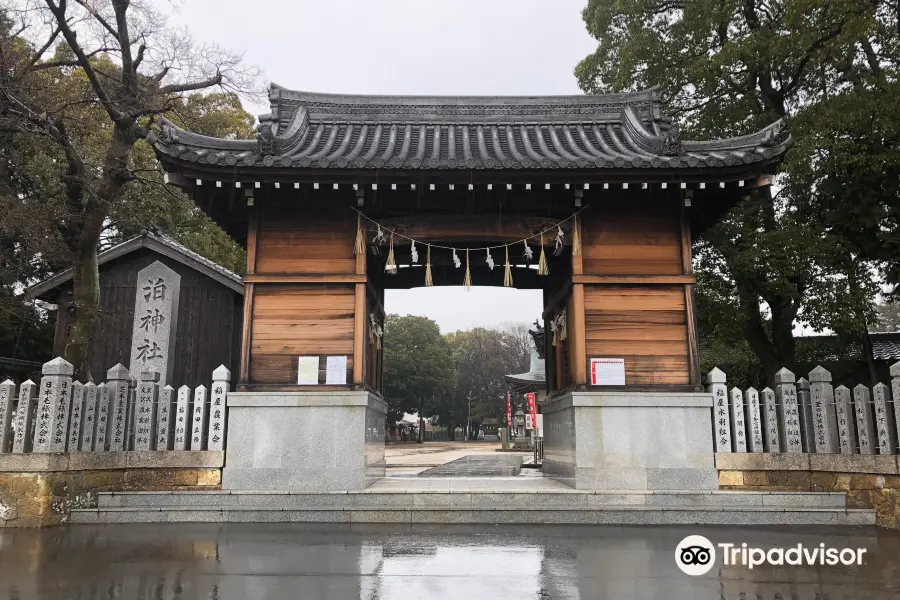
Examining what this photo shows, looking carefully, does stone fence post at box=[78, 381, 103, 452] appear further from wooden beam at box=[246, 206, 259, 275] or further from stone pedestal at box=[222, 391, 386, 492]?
wooden beam at box=[246, 206, 259, 275]

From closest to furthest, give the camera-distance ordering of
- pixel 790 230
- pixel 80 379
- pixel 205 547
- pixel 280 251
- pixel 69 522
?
pixel 205 547
pixel 69 522
pixel 280 251
pixel 80 379
pixel 790 230

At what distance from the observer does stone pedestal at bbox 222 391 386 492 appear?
392 inches

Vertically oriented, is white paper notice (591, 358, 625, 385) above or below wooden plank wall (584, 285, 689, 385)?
below

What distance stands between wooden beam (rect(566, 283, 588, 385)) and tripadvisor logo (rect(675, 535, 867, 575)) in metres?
3.49

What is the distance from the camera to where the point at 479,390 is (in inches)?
2520

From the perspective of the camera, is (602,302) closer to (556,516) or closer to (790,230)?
(556,516)

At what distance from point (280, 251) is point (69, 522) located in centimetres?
517

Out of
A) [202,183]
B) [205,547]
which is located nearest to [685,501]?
[205,547]

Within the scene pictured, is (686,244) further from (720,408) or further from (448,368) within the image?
(448,368)

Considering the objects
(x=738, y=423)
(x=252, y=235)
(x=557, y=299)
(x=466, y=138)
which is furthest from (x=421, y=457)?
(x=738, y=423)

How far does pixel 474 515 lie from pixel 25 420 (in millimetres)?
6757

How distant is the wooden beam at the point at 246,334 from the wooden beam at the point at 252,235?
1.05 ft

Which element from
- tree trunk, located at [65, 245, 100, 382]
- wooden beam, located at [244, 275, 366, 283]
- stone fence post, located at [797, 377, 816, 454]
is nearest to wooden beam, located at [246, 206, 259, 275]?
wooden beam, located at [244, 275, 366, 283]

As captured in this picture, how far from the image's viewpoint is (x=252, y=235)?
1085 cm
